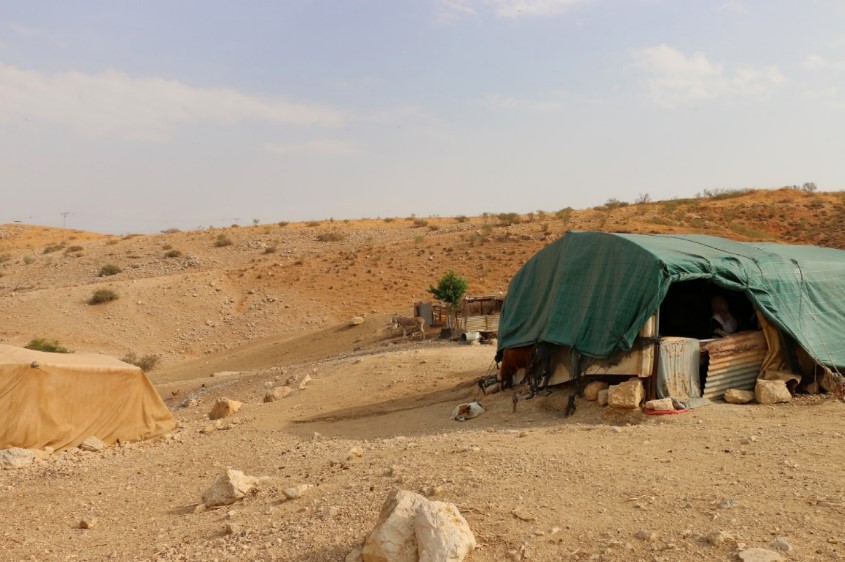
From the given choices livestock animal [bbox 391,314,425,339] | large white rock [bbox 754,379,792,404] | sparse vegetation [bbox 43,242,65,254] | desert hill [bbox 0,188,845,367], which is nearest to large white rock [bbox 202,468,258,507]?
large white rock [bbox 754,379,792,404]

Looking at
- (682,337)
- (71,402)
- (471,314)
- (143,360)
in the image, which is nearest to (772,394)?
(682,337)

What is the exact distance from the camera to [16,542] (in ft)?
21.6

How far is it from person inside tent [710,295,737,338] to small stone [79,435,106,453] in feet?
29.7

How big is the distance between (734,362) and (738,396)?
0.61m

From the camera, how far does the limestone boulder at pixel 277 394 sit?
13938 millimetres

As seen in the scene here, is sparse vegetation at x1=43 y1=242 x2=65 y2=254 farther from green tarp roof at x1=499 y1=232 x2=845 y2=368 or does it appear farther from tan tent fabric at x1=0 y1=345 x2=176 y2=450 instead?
green tarp roof at x1=499 y1=232 x2=845 y2=368

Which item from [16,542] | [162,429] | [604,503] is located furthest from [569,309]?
[16,542]

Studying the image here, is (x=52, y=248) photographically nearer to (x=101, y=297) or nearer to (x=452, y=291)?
(x=101, y=297)

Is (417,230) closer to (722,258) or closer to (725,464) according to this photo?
(722,258)

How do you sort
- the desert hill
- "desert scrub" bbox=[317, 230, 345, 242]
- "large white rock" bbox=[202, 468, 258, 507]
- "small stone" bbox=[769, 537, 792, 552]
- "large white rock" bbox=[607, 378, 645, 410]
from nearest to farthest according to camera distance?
"small stone" bbox=[769, 537, 792, 552] → "large white rock" bbox=[202, 468, 258, 507] → "large white rock" bbox=[607, 378, 645, 410] → the desert hill → "desert scrub" bbox=[317, 230, 345, 242]

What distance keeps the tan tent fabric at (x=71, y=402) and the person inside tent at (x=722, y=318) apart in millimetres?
8629

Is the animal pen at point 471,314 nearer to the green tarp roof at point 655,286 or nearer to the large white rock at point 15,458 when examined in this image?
the green tarp roof at point 655,286

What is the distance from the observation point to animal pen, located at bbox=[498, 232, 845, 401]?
9297mm

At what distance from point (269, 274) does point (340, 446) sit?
78.5 feet
